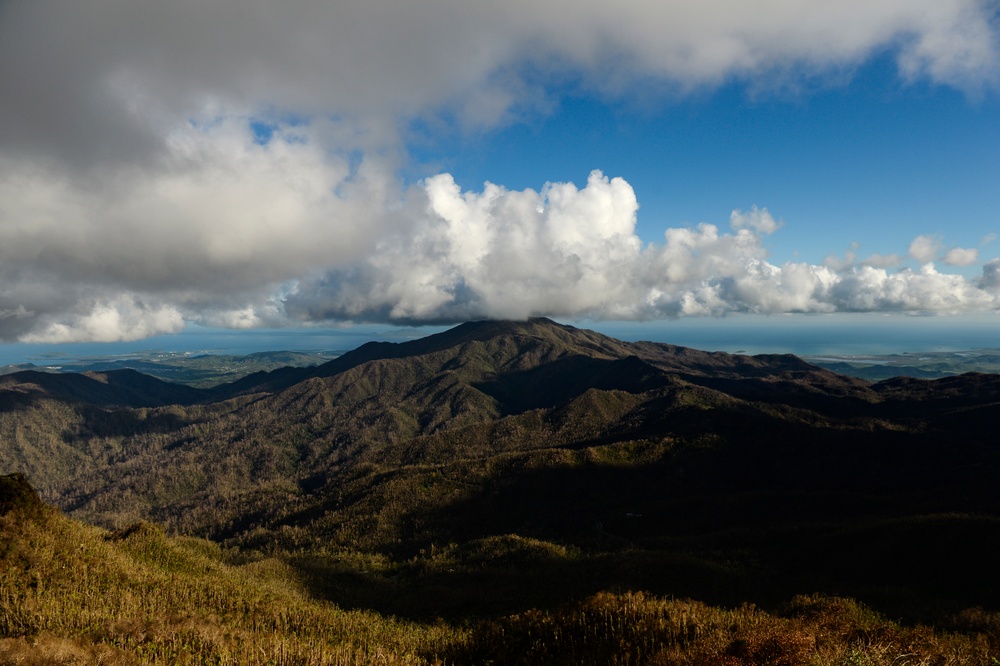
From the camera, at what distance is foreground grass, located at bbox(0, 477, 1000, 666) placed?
20.8 meters

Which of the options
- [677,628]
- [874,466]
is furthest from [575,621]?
[874,466]

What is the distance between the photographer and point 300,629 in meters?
41.0

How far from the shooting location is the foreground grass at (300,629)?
20.8m

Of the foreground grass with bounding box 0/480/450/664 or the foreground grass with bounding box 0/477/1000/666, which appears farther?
the foreground grass with bounding box 0/480/450/664

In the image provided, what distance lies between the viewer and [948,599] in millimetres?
67125

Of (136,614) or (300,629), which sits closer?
(136,614)

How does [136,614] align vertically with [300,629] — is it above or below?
above

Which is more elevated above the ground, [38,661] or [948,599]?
[38,661]

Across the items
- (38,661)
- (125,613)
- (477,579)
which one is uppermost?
(38,661)

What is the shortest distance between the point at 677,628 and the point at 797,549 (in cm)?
9354

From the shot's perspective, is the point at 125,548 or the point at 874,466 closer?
the point at 125,548

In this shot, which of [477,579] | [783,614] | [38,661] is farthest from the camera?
[477,579]

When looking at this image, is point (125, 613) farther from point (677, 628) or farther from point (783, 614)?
point (783, 614)

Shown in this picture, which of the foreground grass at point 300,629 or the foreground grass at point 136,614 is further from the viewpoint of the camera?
the foreground grass at point 136,614
